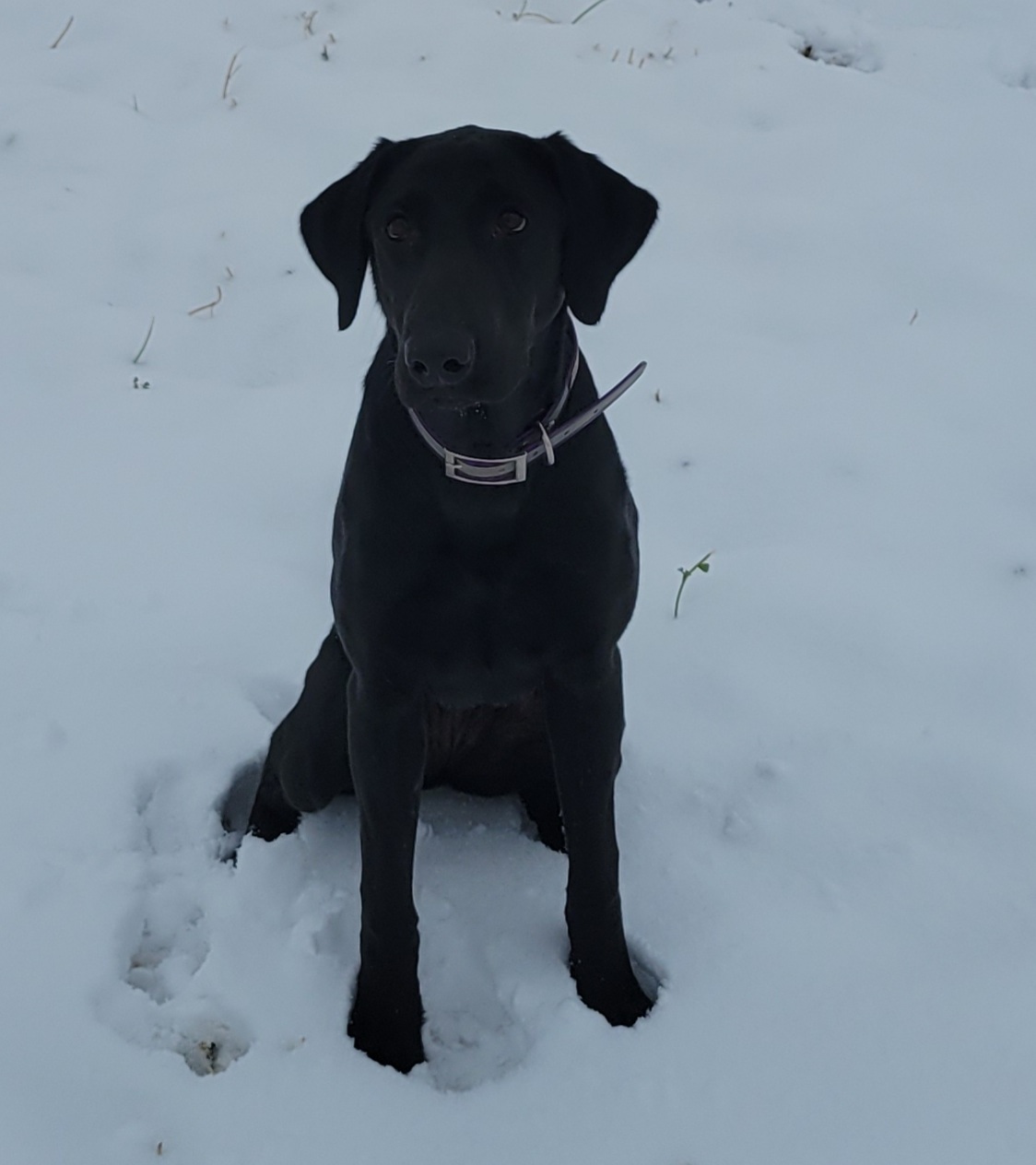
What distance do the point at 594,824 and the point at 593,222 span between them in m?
0.85

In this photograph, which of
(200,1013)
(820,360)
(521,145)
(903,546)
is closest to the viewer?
(521,145)

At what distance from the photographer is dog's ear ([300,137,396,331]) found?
169cm

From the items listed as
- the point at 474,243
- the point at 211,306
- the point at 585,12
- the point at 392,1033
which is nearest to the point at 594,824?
the point at 392,1033

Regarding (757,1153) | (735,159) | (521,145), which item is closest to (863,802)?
(757,1153)

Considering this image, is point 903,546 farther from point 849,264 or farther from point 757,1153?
point 757,1153

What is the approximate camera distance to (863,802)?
86.9 inches

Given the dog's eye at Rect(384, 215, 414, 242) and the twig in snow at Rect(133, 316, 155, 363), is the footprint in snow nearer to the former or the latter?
the dog's eye at Rect(384, 215, 414, 242)

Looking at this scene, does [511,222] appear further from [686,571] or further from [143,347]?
[143,347]

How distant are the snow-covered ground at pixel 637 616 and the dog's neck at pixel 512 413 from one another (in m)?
0.80

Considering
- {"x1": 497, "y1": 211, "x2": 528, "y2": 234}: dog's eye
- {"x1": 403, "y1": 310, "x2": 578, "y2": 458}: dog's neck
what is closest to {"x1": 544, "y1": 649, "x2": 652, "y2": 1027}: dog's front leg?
{"x1": 403, "y1": 310, "x2": 578, "y2": 458}: dog's neck

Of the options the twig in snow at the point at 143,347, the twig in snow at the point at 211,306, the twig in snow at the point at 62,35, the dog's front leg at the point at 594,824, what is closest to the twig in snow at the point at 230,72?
the twig in snow at the point at 62,35

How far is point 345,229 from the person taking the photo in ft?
5.59

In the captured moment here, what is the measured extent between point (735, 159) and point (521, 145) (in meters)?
2.71

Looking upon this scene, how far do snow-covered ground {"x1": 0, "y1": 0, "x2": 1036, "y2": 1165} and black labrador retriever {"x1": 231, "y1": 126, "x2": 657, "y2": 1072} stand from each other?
237mm
